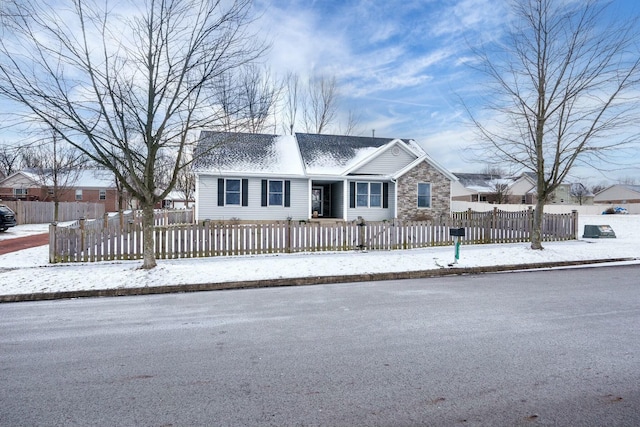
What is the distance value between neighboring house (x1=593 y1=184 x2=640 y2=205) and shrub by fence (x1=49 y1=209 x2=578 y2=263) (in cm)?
7855

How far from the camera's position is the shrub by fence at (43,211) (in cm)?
2756

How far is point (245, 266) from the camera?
9.74 meters

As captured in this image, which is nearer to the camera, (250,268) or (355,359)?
(355,359)

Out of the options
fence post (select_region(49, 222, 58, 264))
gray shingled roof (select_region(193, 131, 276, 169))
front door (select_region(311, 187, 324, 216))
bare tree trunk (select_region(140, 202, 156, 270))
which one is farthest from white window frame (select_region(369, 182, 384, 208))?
fence post (select_region(49, 222, 58, 264))

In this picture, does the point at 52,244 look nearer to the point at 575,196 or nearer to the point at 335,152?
the point at 335,152

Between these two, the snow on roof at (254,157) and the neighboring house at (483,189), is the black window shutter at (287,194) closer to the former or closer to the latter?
the snow on roof at (254,157)

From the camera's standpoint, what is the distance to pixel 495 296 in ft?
23.1

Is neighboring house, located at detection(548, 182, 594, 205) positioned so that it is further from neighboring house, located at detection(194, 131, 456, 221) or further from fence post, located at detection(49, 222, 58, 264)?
fence post, located at detection(49, 222, 58, 264)

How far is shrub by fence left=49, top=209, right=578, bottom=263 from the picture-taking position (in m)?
10.5

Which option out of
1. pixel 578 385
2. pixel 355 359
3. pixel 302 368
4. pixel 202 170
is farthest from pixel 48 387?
pixel 202 170

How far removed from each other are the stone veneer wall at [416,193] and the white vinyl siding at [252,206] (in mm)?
5946

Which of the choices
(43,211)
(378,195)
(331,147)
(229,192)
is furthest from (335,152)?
(43,211)

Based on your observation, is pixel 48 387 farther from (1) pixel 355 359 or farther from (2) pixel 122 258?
(2) pixel 122 258

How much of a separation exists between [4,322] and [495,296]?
8.17 m
